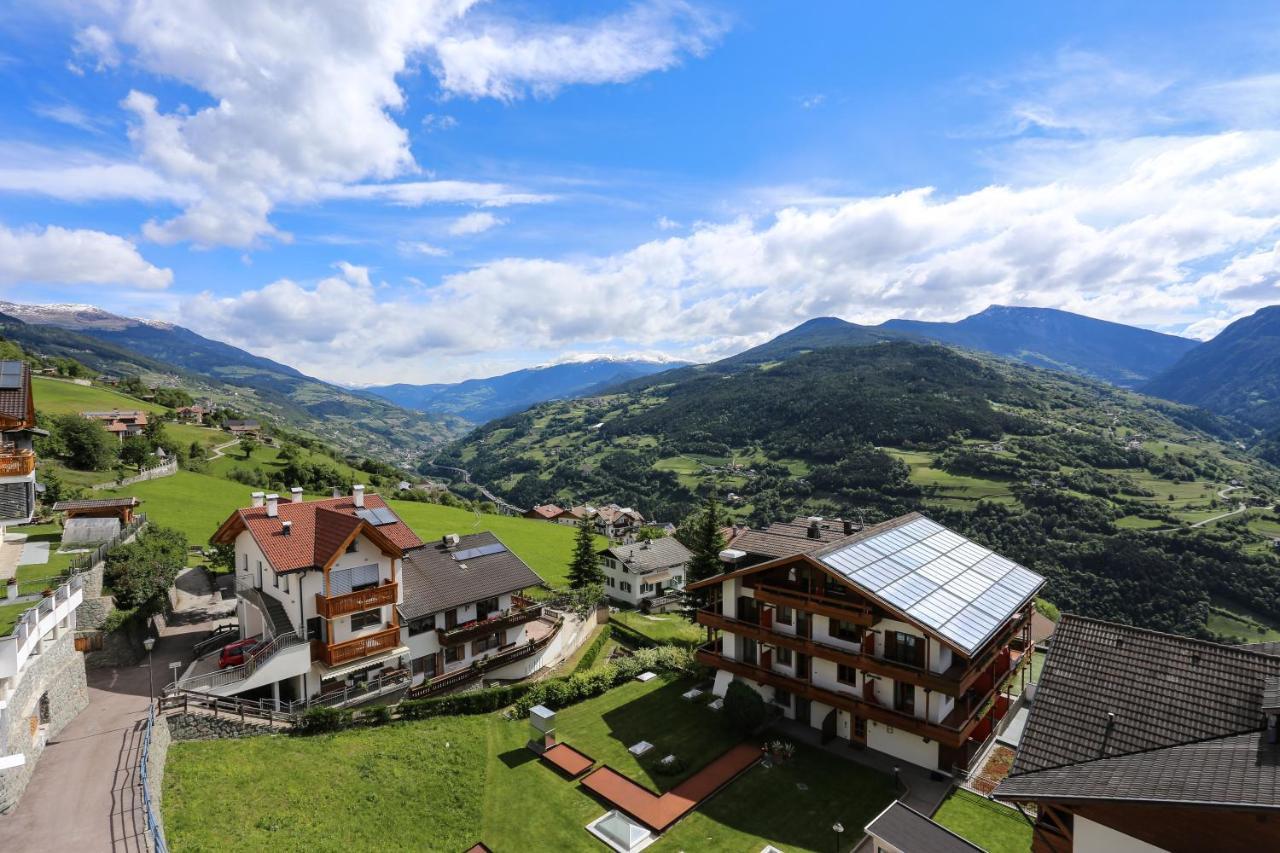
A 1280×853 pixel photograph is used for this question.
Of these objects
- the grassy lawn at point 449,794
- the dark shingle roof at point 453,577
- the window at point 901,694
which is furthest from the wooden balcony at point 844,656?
the dark shingle roof at point 453,577

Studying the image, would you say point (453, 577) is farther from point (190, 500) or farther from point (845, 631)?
point (190, 500)

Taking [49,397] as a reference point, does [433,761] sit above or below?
below

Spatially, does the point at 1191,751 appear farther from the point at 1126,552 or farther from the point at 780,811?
the point at 1126,552

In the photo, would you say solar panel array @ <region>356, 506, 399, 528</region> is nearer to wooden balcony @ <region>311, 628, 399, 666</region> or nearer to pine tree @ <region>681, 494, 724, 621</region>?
wooden balcony @ <region>311, 628, 399, 666</region>

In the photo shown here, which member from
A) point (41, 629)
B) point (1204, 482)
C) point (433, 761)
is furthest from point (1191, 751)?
point (1204, 482)

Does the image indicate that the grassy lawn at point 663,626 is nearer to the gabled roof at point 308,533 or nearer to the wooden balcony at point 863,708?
the wooden balcony at point 863,708

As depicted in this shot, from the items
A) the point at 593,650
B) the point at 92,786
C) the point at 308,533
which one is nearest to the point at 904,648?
the point at 593,650
